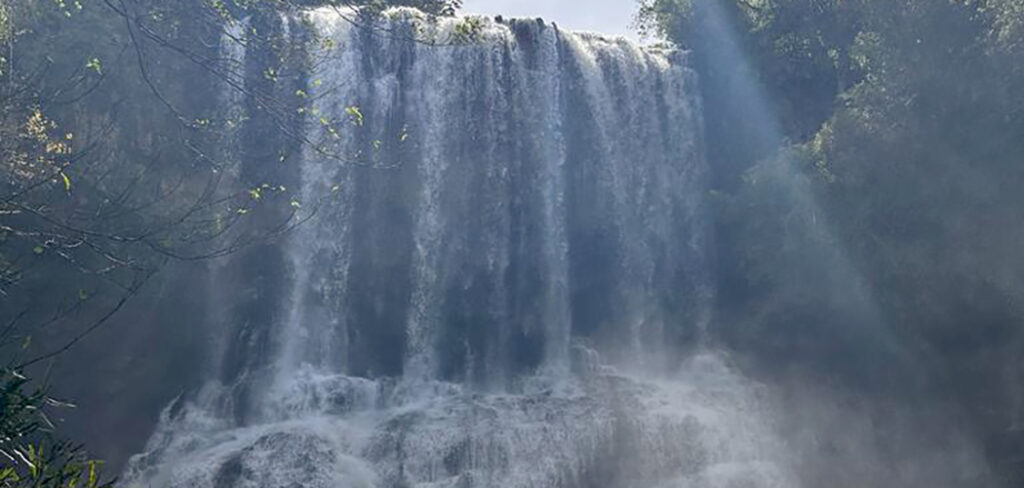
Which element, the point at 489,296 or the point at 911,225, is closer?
the point at 911,225

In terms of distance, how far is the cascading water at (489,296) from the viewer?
56.2 feet

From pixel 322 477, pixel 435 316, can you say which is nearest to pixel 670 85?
pixel 435 316

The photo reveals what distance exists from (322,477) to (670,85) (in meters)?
12.8

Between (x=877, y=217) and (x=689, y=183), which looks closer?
(x=877, y=217)

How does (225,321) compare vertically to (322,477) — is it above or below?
above

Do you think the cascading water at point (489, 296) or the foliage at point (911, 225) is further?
the foliage at point (911, 225)

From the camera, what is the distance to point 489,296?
67.6ft

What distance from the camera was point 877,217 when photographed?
19.0 meters

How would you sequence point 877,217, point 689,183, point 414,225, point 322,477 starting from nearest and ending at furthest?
point 322,477 < point 877,217 < point 414,225 < point 689,183

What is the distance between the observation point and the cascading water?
675 inches

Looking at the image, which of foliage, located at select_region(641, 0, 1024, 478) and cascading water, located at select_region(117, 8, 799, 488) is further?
foliage, located at select_region(641, 0, 1024, 478)

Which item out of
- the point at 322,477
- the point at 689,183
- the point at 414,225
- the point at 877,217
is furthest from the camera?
the point at 689,183

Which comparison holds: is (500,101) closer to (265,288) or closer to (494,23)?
(494,23)

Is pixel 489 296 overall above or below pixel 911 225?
below
